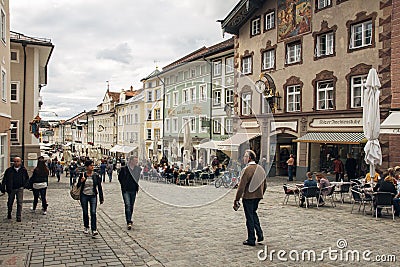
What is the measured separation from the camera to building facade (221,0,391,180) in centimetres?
1884

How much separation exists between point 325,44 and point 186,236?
54.1 feet

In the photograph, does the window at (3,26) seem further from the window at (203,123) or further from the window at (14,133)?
the window at (203,123)

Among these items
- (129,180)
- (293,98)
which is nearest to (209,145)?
(129,180)

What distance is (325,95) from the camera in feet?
69.7

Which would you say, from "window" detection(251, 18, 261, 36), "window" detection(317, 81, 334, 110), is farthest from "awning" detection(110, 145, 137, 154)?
"window" detection(251, 18, 261, 36)

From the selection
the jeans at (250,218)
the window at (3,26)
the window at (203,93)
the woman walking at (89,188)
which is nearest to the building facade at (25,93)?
the window at (3,26)

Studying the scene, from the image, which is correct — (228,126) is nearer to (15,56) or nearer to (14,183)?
(14,183)

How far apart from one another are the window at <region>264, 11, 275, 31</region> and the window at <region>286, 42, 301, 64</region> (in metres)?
2.02

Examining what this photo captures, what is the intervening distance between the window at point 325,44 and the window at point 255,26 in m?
5.21

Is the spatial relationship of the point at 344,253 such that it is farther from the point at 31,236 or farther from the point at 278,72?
the point at 278,72

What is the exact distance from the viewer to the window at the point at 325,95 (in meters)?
20.9

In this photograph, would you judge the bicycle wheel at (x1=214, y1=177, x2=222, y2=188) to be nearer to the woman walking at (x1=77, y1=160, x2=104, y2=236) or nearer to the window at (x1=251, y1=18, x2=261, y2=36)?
the woman walking at (x1=77, y1=160, x2=104, y2=236)

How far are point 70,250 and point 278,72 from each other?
19.6 meters

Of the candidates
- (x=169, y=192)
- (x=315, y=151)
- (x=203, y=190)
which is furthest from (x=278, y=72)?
(x=169, y=192)
